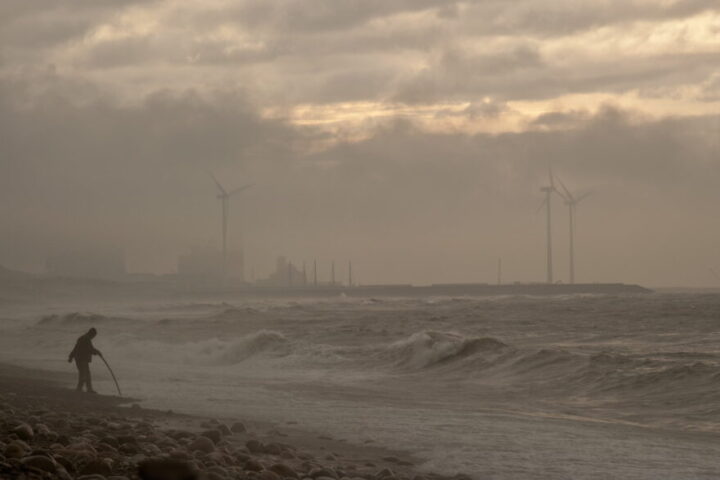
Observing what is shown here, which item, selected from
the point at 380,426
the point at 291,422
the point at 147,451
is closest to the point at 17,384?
the point at 291,422

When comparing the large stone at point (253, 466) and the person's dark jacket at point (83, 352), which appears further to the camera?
the person's dark jacket at point (83, 352)

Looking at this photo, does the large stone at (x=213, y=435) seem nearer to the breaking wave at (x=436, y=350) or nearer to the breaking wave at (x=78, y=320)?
the breaking wave at (x=436, y=350)

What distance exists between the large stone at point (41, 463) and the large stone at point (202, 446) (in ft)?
11.1

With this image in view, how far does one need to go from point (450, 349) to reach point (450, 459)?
16731 mm

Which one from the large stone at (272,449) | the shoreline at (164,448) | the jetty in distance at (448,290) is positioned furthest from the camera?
the jetty in distance at (448,290)

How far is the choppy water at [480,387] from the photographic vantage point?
516 inches

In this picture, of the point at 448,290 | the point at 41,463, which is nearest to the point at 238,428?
the point at 41,463

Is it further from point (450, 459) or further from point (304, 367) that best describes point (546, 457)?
point (304, 367)

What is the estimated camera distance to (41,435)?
37.2ft

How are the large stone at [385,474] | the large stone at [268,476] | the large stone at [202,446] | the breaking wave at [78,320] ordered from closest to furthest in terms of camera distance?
the large stone at [268,476] < the large stone at [385,474] < the large stone at [202,446] < the breaking wave at [78,320]

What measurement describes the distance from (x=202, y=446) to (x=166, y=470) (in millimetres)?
3137

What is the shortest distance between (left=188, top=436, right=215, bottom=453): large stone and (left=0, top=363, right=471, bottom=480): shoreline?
13 mm

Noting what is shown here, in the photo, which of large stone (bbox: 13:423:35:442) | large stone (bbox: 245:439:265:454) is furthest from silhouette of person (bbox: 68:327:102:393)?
large stone (bbox: 13:423:35:442)

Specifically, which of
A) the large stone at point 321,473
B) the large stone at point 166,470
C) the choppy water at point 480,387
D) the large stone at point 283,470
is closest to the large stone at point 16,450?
the large stone at point 166,470
